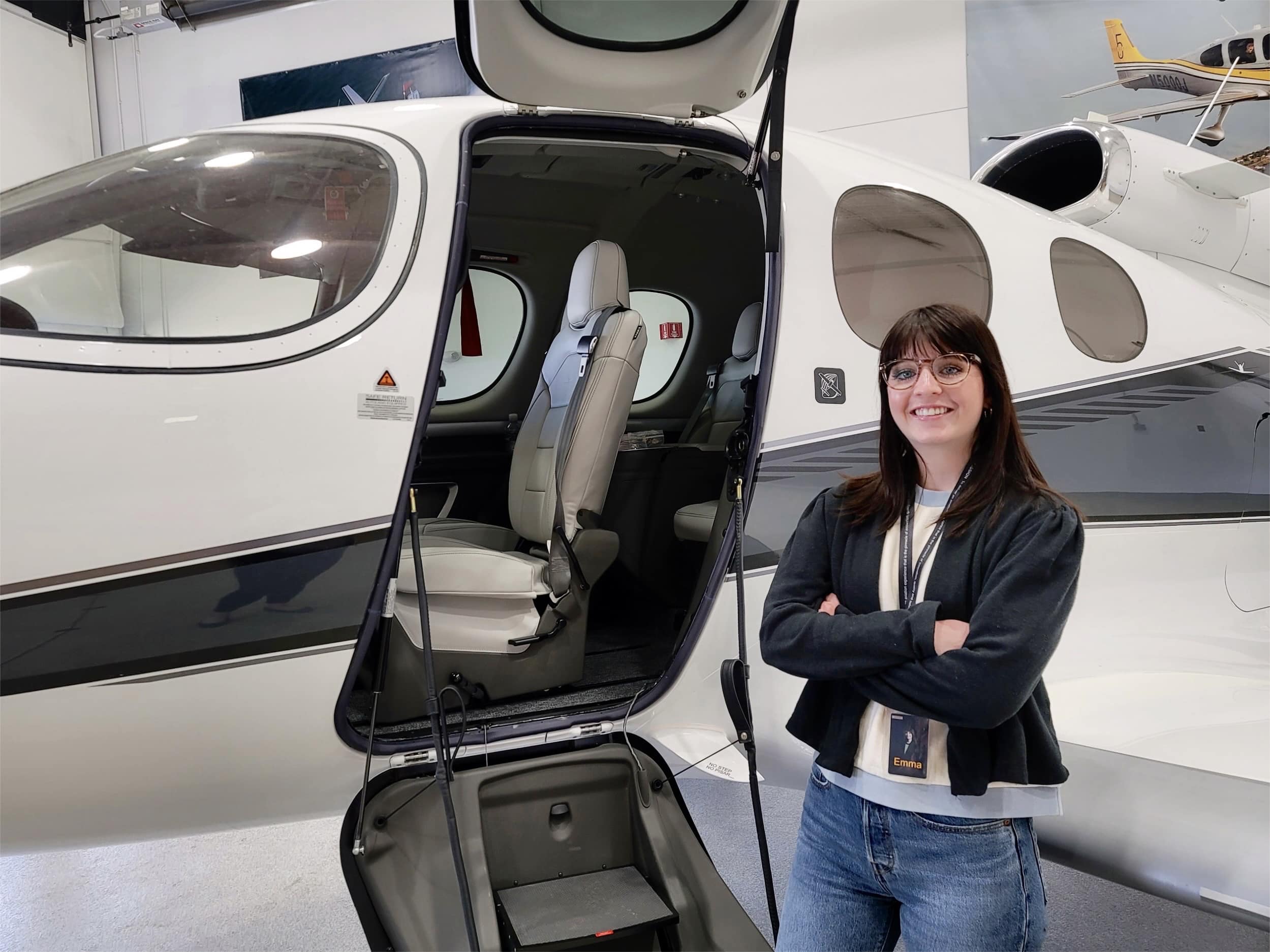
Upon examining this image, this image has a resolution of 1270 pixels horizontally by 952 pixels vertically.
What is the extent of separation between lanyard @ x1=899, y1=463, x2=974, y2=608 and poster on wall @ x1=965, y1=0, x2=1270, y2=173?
4.62 metres

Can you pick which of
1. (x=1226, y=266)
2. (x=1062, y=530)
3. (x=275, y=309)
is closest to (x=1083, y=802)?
(x=1062, y=530)

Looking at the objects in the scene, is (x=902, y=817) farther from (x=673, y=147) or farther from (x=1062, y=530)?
(x=673, y=147)

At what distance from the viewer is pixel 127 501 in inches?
64.9

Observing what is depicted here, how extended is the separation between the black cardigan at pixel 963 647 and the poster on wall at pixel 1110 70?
15.4 feet

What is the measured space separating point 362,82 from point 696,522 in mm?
4559

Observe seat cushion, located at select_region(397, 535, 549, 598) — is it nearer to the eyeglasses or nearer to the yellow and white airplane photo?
the eyeglasses

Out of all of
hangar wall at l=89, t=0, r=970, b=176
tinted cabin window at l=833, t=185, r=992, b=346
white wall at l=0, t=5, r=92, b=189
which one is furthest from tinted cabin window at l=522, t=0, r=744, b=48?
white wall at l=0, t=5, r=92, b=189

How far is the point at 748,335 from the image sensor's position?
409 centimetres

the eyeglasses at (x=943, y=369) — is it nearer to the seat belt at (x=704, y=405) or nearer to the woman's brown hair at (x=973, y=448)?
the woman's brown hair at (x=973, y=448)

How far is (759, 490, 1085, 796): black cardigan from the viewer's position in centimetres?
111

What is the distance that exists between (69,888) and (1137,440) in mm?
3424

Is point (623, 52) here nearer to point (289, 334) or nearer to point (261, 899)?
point (289, 334)

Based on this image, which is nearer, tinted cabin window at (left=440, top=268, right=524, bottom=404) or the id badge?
the id badge

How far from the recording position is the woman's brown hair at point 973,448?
1235 mm
